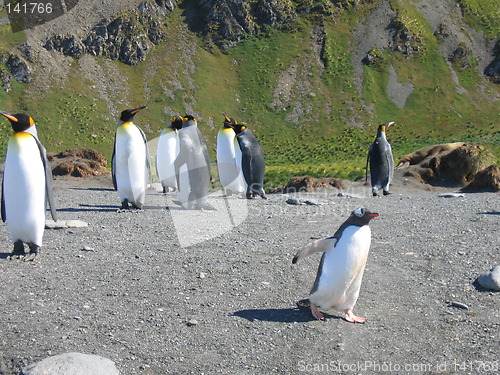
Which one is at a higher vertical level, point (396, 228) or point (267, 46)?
point (267, 46)

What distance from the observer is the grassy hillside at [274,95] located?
173 feet

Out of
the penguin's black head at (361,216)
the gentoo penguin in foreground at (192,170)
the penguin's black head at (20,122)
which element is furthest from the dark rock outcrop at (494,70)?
the penguin's black head at (361,216)

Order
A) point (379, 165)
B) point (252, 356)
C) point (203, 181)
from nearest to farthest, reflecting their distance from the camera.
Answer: point (252, 356) → point (203, 181) → point (379, 165)

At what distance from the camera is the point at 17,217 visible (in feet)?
22.1

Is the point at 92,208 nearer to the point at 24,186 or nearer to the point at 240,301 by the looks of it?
the point at 24,186

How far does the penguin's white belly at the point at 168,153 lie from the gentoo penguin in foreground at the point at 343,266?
952cm

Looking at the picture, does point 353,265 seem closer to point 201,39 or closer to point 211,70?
point 211,70

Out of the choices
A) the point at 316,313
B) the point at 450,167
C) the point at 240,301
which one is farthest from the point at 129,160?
the point at 450,167

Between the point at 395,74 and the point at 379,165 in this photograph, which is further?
the point at 395,74

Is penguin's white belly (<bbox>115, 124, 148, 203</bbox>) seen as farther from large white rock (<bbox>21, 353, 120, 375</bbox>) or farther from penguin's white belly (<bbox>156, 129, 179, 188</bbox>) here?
large white rock (<bbox>21, 353, 120, 375</bbox>)

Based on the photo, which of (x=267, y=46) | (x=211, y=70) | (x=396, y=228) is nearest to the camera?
(x=396, y=228)

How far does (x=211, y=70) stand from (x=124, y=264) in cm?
6020

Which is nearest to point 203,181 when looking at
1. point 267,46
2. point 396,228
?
point 396,228

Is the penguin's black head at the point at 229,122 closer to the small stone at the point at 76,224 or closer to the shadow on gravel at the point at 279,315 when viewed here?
the small stone at the point at 76,224
